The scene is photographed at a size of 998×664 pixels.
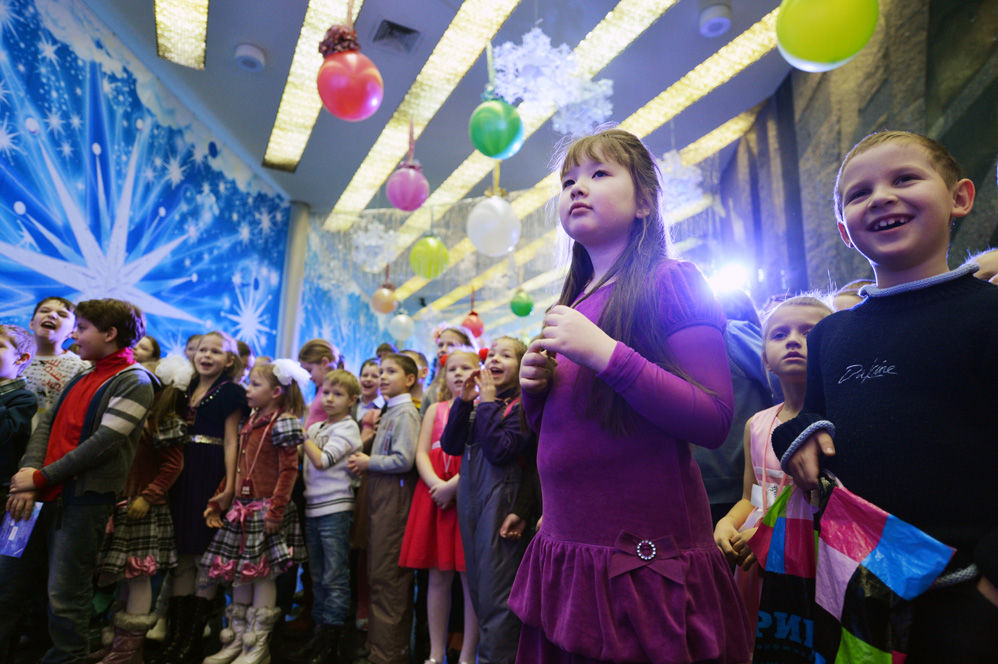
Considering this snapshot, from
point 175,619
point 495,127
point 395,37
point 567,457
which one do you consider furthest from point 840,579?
point 395,37

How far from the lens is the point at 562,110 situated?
561 cm

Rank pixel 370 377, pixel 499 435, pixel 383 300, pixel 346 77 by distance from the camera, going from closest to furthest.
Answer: pixel 499 435
pixel 346 77
pixel 370 377
pixel 383 300

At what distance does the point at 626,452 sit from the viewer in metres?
0.98

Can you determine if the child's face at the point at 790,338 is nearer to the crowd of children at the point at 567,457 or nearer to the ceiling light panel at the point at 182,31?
the crowd of children at the point at 567,457

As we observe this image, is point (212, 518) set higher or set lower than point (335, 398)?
lower

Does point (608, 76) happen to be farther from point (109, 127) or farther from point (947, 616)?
point (947, 616)

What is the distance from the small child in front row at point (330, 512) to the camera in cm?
284

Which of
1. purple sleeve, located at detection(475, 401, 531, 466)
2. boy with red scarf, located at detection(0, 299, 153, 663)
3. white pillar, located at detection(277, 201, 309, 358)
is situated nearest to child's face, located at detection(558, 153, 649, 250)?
purple sleeve, located at detection(475, 401, 531, 466)

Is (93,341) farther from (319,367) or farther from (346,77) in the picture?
(346,77)

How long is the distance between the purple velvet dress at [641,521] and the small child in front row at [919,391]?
0.21 meters

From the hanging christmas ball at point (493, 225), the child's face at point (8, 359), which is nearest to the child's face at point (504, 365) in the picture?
the child's face at point (8, 359)

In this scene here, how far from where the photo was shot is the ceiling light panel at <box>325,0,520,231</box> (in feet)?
16.0

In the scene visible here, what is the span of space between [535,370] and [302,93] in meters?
6.13

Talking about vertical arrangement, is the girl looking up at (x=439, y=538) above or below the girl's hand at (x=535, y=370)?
below
